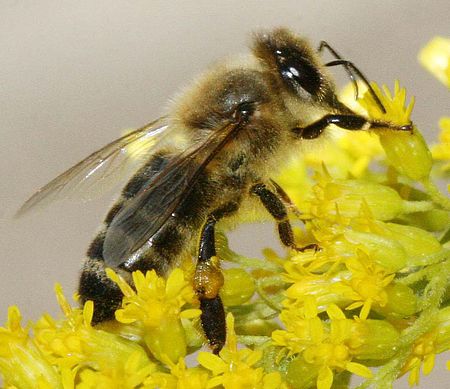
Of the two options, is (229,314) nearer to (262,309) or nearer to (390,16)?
(262,309)

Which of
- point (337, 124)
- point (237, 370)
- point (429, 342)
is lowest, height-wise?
point (429, 342)

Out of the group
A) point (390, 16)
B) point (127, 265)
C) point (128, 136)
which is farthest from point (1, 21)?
point (127, 265)

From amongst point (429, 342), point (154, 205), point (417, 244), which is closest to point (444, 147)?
point (417, 244)

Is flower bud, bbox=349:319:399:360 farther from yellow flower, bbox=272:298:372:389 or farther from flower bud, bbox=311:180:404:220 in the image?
flower bud, bbox=311:180:404:220

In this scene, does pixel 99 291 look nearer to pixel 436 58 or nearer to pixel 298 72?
pixel 298 72

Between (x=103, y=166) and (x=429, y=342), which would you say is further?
(x=103, y=166)

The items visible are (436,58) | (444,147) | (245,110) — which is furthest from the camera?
(436,58)

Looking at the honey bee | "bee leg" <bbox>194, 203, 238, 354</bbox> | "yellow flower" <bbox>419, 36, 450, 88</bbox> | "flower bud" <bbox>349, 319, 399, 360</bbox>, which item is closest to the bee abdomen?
the honey bee
